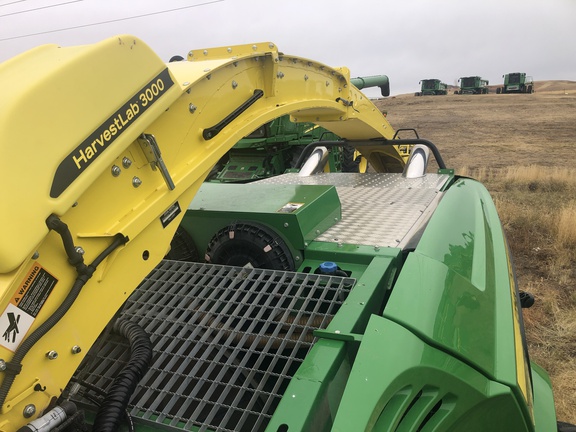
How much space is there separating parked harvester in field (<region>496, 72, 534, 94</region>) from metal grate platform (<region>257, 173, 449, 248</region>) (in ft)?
145

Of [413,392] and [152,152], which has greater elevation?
[152,152]

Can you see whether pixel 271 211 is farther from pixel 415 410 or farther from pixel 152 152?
pixel 415 410

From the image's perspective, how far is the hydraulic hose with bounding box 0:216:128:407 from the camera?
1.26 metres

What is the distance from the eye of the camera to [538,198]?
8227mm

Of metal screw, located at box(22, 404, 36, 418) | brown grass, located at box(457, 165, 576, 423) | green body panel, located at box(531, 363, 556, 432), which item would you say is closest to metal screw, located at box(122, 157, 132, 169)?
metal screw, located at box(22, 404, 36, 418)

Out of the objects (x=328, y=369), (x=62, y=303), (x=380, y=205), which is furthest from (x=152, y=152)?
(x=380, y=205)

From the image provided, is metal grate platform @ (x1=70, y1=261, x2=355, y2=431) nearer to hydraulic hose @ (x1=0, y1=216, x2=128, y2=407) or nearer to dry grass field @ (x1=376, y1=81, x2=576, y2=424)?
hydraulic hose @ (x1=0, y1=216, x2=128, y2=407)

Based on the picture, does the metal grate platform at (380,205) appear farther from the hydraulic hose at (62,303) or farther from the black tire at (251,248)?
the hydraulic hose at (62,303)

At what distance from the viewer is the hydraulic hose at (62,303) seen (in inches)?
49.8

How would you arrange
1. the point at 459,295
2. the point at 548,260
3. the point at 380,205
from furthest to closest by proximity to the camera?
the point at 548,260
the point at 380,205
the point at 459,295

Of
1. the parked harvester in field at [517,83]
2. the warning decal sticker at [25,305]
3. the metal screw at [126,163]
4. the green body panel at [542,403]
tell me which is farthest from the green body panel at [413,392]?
the parked harvester in field at [517,83]

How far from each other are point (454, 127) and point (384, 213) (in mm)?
20166

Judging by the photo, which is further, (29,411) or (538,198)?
(538,198)

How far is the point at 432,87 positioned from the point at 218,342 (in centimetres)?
4794
